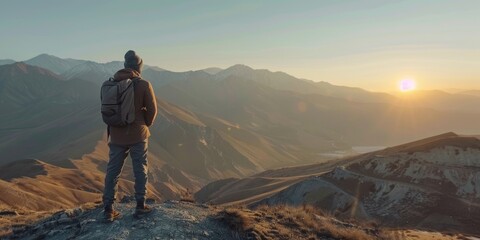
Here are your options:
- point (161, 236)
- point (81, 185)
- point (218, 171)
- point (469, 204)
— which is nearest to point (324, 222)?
point (161, 236)

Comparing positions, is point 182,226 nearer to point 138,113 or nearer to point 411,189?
point 138,113

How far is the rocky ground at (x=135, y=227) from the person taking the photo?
28.1 ft

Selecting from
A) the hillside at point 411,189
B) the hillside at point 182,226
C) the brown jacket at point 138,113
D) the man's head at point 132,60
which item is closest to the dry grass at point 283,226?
the hillside at point 182,226

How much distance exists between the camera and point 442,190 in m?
45.6

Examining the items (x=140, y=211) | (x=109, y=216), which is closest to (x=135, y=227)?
(x=140, y=211)

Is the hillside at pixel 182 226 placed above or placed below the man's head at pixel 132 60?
below

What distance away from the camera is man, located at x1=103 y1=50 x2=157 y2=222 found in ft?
27.9

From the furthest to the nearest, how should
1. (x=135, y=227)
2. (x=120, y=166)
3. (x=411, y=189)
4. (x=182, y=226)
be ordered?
Result: (x=411, y=189) → (x=182, y=226) → (x=120, y=166) → (x=135, y=227)

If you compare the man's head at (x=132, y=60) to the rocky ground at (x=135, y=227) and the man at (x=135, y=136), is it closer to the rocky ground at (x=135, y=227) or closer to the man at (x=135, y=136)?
the man at (x=135, y=136)

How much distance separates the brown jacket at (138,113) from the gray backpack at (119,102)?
123 millimetres

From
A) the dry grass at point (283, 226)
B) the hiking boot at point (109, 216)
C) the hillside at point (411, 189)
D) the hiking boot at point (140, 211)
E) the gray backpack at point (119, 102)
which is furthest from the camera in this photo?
the hillside at point (411, 189)

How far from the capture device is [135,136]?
8.61m

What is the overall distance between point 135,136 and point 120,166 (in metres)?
0.88

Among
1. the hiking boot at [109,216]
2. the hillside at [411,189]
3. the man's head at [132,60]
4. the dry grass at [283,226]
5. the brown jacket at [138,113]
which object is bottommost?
the hillside at [411,189]
